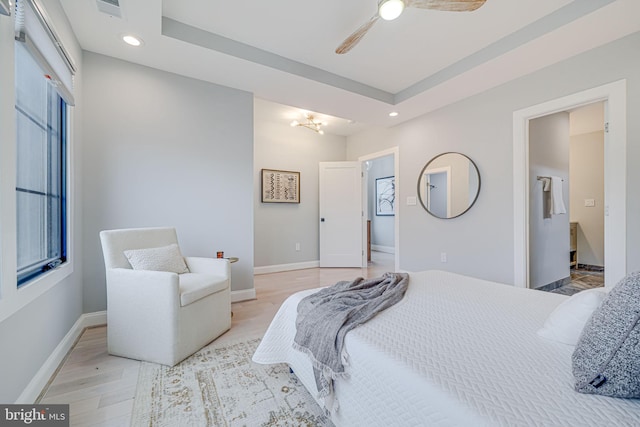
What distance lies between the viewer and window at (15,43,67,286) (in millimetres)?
1423

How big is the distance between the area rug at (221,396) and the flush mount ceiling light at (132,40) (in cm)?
247

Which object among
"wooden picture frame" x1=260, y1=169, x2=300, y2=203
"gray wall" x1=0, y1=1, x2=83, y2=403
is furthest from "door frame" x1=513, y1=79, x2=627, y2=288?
"gray wall" x1=0, y1=1, x2=83, y2=403

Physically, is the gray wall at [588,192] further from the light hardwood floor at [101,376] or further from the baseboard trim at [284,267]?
the light hardwood floor at [101,376]

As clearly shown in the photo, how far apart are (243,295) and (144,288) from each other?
138cm

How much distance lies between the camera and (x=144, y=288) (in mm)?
1816

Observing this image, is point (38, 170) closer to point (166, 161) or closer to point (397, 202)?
point (166, 161)

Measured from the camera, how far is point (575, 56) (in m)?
2.40

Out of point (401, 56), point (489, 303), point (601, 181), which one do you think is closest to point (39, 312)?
point (489, 303)

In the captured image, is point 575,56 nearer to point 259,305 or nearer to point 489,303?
point 489,303

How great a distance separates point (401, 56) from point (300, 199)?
2.86 m

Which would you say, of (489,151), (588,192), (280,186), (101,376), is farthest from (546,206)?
(101,376)

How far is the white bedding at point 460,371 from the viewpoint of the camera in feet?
2.23

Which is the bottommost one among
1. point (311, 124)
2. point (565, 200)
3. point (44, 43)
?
point (565, 200)

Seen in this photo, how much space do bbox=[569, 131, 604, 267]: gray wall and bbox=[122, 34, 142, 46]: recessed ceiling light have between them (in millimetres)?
6710
